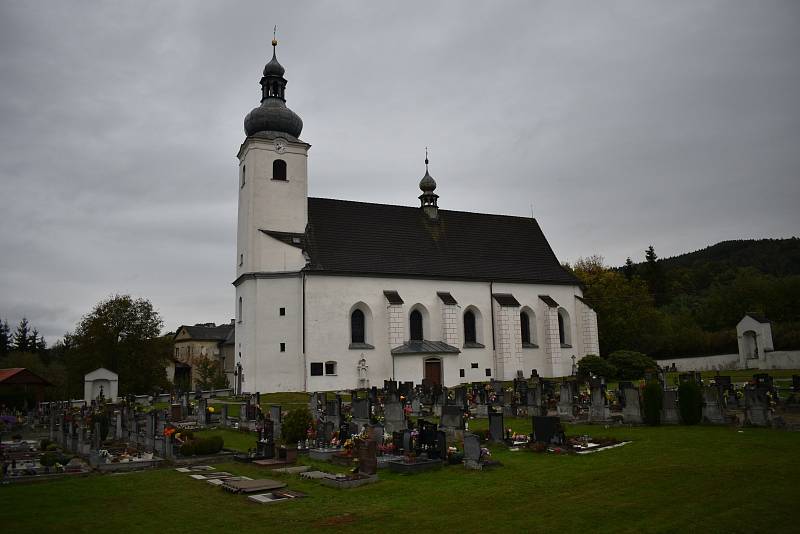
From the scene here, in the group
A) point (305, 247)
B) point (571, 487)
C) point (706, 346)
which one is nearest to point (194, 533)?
point (571, 487)

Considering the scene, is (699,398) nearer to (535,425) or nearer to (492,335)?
(535,425)

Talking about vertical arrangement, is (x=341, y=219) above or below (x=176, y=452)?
above

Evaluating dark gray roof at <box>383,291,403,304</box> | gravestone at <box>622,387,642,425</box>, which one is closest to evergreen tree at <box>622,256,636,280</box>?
dark gray roof at <box>383,291,403,304</box>

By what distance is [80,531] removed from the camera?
8.08m

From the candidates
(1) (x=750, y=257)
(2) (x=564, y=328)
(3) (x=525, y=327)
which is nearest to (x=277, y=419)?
(3) (x=525, y=327)

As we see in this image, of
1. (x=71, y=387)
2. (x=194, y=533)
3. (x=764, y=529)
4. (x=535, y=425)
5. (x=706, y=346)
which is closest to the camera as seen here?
(x=764, y=529)

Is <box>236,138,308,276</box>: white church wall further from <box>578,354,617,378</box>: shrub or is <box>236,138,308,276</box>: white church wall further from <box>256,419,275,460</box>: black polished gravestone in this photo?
<box>256,419,275,460</box>: black polished gravestone

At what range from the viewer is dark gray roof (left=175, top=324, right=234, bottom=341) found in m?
73.6

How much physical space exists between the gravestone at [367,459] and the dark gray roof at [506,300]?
87.4 ft

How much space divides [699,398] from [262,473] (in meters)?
10.8

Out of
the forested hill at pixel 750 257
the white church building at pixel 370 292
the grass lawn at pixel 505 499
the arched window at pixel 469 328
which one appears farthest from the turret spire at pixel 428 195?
the forested hill at pixel 750 257

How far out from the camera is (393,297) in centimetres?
3447

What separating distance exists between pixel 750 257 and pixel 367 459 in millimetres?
100842

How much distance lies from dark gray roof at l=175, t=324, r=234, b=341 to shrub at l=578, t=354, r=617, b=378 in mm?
48270
